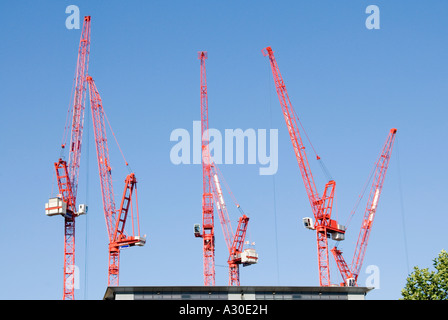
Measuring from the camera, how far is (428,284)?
126750 mm

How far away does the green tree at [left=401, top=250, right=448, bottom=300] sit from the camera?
413 feet

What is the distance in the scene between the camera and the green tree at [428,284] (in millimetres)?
125812
